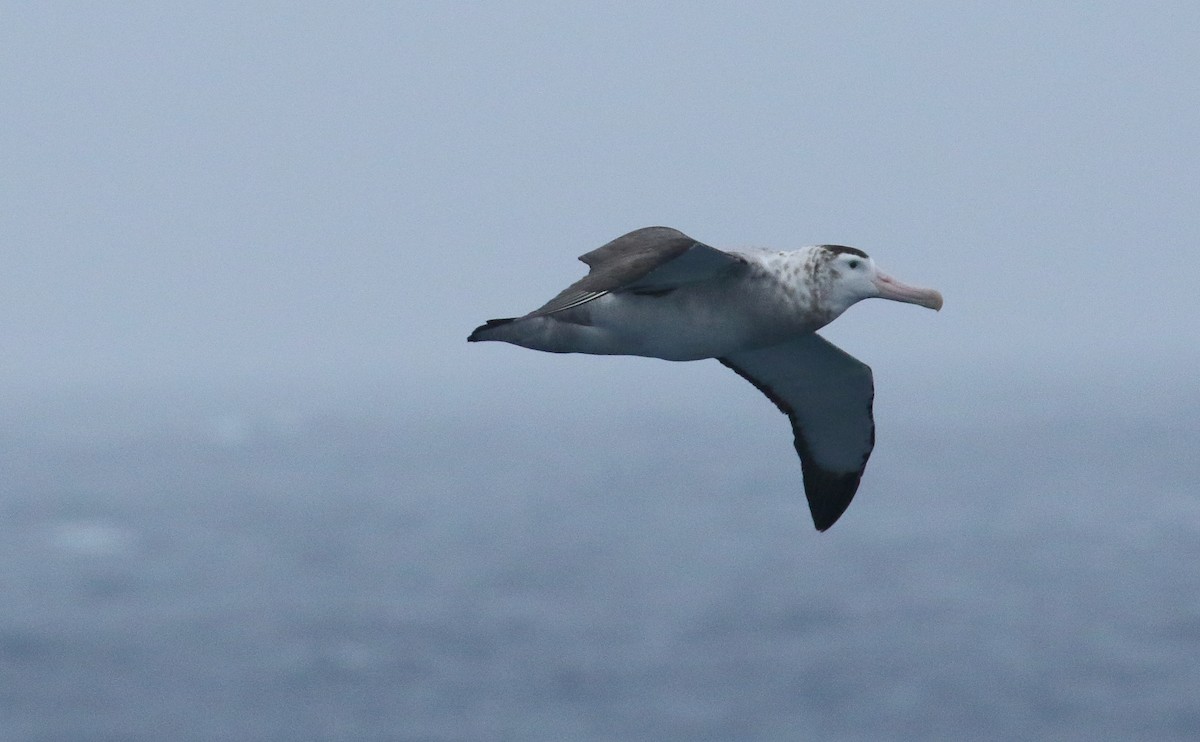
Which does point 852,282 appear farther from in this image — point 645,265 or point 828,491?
point 828,491

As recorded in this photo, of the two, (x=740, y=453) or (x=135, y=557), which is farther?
(x=740, y=453)

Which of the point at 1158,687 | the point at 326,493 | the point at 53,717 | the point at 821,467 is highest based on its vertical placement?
the point at 326,493

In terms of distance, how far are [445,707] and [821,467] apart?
5192cm

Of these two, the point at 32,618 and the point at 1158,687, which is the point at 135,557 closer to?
the point at 32,618

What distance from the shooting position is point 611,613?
7625 cm

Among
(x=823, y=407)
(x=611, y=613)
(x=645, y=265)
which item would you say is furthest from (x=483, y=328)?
(x=611, y=613)

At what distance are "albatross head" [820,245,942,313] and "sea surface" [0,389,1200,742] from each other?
159 feet

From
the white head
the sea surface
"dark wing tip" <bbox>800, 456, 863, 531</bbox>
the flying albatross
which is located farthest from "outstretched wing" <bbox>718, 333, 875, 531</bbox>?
the sea surface

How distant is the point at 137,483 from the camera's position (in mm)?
142750

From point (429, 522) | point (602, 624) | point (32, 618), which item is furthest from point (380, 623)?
point (429, 522)

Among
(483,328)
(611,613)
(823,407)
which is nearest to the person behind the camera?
(483,328)

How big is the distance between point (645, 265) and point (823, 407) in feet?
12.5

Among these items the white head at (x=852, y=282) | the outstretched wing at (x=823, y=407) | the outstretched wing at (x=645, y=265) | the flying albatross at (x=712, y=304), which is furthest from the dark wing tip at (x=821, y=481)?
the outstretched wing at (x=645, y=265)

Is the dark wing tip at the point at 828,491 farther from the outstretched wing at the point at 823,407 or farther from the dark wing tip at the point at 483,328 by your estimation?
the dark wing tip at the point at 483,328
